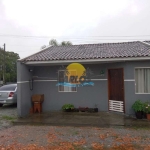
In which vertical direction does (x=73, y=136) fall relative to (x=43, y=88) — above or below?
below

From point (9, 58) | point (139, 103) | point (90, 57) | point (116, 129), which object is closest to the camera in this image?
point (116, 129)

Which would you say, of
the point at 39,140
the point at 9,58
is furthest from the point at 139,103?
the point at 9,58

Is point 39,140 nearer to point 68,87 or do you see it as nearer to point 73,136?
point 73,136

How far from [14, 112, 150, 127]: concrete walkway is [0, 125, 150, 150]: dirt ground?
0.52 metres

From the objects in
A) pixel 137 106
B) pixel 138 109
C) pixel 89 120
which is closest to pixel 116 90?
pixel 137 106

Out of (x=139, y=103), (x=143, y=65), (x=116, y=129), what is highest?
(x=143, y=65)

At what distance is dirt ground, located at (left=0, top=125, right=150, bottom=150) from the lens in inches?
189

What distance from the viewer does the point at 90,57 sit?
333 inches

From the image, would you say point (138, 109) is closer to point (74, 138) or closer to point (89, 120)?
point (89, 120)

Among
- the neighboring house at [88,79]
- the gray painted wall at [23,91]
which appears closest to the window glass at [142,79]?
the neighboring house at [88,79]

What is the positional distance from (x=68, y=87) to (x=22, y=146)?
520 centimetres

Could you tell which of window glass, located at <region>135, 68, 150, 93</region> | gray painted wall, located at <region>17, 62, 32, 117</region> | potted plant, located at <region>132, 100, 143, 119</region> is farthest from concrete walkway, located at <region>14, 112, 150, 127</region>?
window glass, located at <region>135, 68, 150, 93</region>

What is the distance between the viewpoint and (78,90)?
9641 mm

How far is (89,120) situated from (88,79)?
2.53 m
